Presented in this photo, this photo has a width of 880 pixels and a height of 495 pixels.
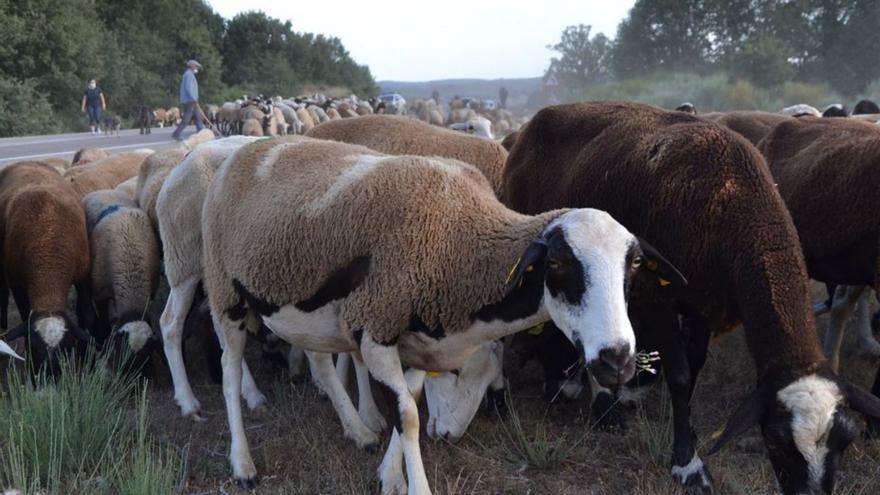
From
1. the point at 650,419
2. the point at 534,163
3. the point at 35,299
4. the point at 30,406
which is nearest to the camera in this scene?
the point at 30,406

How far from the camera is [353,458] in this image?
4750 millimetres

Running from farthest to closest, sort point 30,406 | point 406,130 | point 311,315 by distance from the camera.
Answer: point 406,130
point 30,406
point 311,315

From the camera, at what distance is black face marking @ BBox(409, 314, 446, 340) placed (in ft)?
13.0

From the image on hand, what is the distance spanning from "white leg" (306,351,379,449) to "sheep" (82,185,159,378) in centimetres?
200

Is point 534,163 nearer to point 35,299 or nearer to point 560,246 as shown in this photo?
point 560,246

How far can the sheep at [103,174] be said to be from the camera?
946 centimetres

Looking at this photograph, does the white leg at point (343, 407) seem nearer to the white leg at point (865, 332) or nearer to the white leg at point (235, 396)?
the white leg at point (235, 396)

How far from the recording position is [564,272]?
3.40m

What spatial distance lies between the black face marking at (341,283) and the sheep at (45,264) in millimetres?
2628

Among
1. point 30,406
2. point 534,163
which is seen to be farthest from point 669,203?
point 30,406

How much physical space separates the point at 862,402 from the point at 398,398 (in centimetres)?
211

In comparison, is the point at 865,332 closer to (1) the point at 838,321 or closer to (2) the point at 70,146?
(1) the point at 838,321

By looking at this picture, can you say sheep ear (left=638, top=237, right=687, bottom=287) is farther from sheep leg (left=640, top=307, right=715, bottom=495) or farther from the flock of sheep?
sheep leg (left=640, top=307, right=715, bottom=495)

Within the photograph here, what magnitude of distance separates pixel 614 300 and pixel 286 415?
9.52ft
